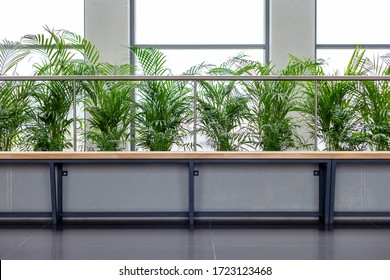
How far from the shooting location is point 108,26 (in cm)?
636

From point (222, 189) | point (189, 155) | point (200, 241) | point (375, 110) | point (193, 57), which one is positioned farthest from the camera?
point (193, 57)

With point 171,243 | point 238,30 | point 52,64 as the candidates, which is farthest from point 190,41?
point 171,243

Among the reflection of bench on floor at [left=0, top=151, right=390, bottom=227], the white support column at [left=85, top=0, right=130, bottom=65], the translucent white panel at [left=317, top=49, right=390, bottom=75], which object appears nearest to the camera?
the reflection of bench on floor at [left=0, top=151, right=390, bottom=227]

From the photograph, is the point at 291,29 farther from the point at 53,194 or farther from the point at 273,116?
the point at 53,194

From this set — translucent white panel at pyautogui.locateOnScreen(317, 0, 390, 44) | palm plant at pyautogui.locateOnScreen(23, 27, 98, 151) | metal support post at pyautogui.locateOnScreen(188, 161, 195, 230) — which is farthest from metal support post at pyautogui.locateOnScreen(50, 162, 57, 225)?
translucent white panel at pyautogui.locateOnScreen(317, 0, 390, 44)

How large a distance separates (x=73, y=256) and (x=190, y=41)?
175 inches

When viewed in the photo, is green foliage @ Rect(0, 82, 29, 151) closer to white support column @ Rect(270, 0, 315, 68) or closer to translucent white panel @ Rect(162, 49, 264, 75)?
translucent white panel @ Rect(162, 49, 264, 75)

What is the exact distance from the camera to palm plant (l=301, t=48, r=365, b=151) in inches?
150

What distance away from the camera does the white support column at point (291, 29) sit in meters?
6.37

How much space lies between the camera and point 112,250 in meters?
2.70

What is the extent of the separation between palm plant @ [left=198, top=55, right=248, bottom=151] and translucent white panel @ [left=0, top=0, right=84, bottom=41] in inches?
131

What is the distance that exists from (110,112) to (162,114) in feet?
1.37

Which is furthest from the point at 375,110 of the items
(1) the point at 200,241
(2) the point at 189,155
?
(1) the point at 200,241

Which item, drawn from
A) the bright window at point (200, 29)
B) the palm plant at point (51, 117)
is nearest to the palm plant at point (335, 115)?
the palm plant at point (51, 117)
